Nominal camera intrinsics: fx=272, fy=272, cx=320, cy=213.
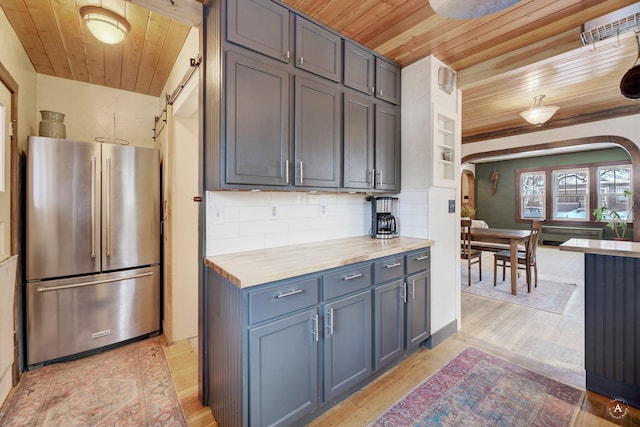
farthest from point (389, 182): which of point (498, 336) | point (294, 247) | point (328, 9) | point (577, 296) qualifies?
point (577, 296)

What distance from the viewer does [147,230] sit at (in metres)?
2.66

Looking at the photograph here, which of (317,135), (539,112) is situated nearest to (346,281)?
(317,135)

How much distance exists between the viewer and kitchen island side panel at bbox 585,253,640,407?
5.63ft

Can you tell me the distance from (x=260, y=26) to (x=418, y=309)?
7.82 ft

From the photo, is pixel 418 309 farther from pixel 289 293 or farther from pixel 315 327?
pixel 289 293

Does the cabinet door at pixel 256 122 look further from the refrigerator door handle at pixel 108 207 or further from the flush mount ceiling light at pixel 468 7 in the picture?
the refrigerator door handle at pixel 108 207

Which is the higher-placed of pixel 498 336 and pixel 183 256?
pixel 183 256

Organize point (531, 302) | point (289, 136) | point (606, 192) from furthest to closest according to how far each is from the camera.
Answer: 1. point (606, 192)
2. point (531, 302)
3. point (289, 136)

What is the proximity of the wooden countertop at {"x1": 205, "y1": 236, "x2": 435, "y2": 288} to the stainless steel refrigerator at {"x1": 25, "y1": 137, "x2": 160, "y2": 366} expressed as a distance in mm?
1385

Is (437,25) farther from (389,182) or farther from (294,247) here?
(294,247)

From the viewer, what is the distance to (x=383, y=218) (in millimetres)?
2627

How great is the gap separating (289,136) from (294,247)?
0.84 meters

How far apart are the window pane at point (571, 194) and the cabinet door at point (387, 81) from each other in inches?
311

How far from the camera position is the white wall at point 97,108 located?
112 inches
